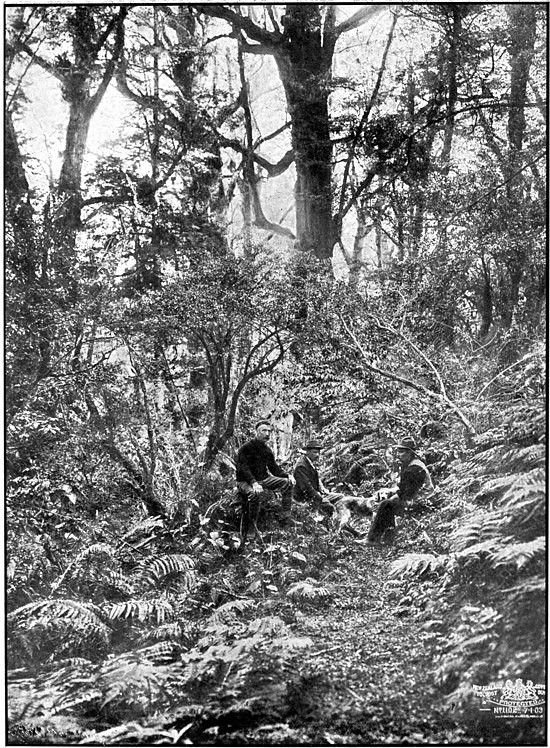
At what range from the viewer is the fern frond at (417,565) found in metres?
3.49

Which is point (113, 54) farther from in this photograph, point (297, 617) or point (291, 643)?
point (291, 643)

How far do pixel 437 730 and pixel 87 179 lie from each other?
412cm

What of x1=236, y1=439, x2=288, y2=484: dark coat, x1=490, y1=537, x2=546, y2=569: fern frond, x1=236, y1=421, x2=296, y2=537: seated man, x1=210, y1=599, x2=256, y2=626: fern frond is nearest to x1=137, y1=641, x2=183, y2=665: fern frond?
x1=210, y1=599, x2=256, y2=626: fern frond

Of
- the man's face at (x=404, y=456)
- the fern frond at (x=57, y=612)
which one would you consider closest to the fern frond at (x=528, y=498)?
the man's face at (x=404, y=456)

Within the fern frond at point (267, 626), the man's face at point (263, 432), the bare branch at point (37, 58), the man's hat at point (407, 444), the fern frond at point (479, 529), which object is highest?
the bare branch at point (37, 58)

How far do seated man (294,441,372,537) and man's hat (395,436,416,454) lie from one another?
422 mm

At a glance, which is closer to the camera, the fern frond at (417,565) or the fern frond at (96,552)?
the fern frond at (417,565)

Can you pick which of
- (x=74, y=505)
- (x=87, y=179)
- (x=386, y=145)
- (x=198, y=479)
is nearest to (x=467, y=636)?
(x=198, y=479)

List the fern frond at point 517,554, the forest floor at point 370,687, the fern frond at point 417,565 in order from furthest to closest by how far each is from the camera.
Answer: the fern frond at point 417,565 < the fern frond at point 517,554 < the forest floor at point 370,687

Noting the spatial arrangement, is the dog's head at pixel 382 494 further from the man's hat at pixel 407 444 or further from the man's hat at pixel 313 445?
the man's hat at pixel 313 445

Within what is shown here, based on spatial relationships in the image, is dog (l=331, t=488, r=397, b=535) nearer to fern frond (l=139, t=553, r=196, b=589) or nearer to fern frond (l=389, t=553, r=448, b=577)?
fern frond (l=389, t=553, r=448, b=577)

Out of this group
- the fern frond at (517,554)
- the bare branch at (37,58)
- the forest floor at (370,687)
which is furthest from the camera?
the bare branch at (37,58)

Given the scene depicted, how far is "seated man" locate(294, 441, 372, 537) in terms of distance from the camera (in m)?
3.63

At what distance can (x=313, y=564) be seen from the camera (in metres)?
3.56
